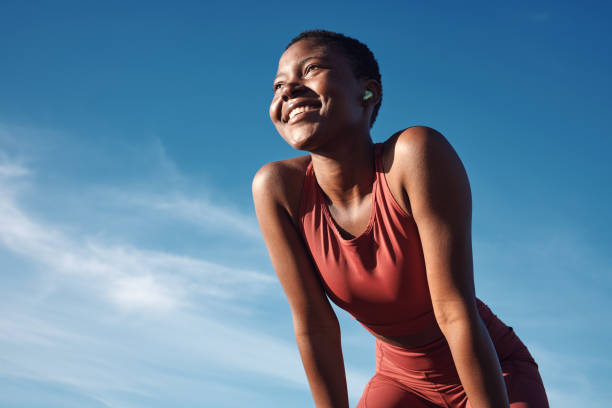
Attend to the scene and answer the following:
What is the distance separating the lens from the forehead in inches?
128

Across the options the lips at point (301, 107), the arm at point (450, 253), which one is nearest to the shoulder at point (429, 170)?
the arm at point (450, 253)

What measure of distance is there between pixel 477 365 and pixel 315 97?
1.57 meters

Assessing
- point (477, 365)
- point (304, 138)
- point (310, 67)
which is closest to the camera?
point (477, 365)

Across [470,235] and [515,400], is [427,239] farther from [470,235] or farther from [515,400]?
[515,400]

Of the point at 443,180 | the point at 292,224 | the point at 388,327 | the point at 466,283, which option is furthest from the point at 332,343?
the point at 443,180

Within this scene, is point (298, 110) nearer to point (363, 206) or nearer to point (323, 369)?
point (363, 206)

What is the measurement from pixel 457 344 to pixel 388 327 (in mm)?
585

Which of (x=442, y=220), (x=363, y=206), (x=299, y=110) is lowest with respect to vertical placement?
(x=442, y=220)

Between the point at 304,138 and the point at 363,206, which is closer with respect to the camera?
the point at 304,138

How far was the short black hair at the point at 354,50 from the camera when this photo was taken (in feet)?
10.9

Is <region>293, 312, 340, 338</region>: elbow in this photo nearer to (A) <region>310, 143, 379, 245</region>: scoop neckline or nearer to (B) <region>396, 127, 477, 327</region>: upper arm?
(A) <region>310, 143, 379, 245</region>: scoop neckline

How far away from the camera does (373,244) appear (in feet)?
10.4

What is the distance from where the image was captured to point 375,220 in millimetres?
3133

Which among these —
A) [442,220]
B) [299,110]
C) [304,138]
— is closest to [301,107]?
[299,110]
